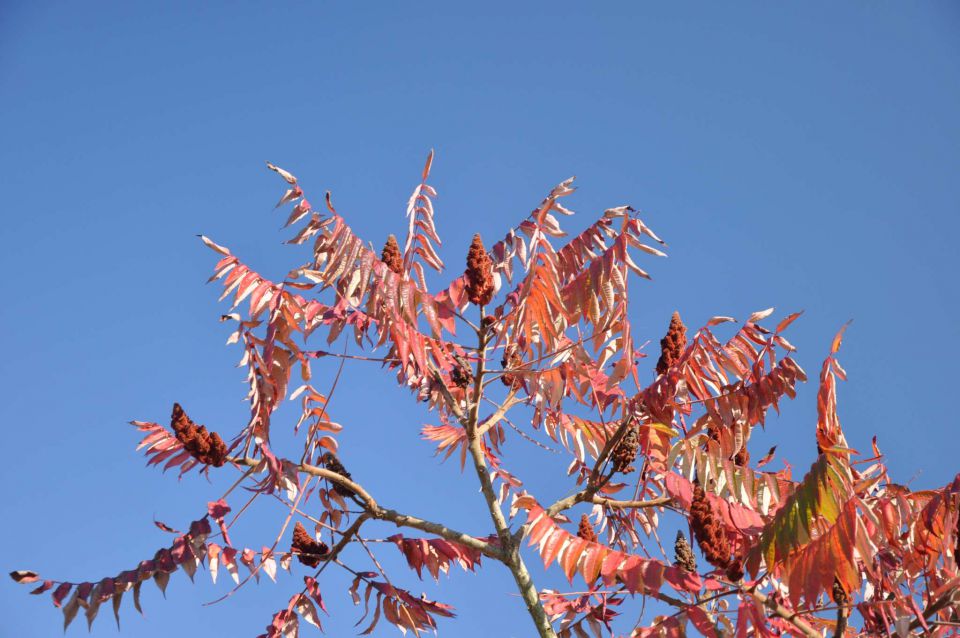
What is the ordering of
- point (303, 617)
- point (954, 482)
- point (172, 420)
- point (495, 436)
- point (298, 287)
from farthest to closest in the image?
point (495, 436), point (303, 617), point (298, 287), point (172, 420), point (954, 482)

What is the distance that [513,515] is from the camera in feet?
15.5

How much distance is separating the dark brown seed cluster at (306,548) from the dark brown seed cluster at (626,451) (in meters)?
1.75

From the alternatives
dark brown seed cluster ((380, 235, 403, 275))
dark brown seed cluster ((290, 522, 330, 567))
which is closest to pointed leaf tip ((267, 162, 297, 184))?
dark brown seed cluster ((380, 235, 403, 275))

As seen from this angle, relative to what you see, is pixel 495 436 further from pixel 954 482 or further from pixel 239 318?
pixel 954 482

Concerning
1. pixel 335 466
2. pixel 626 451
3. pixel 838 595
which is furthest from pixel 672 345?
pixel 335 466

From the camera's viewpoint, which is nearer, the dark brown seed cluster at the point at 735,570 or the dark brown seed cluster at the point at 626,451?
the dark brown seed cluster at the point at 735,570

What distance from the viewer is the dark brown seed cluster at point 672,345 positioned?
457 cm

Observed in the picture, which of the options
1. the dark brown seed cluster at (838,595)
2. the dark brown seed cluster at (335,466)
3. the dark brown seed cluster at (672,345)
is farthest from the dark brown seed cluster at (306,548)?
the dark brown seed cluster at (838,595)

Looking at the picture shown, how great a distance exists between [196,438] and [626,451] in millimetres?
2141

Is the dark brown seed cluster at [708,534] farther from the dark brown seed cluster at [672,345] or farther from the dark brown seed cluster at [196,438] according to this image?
the dark brown seed cluster at [196,438]

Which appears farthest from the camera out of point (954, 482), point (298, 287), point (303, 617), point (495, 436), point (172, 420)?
point (495, 436)

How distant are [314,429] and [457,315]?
119 cm

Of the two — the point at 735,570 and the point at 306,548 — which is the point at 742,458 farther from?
the point at 306,548

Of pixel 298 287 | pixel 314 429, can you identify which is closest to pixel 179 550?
pixel 314 429
